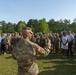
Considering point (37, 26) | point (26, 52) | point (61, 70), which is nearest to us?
point (26, 52)

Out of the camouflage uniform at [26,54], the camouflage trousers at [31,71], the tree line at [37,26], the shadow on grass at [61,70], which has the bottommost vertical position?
the shadow on grass at [61,70]

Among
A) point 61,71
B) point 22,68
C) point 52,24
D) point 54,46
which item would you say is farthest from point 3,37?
point 52,24

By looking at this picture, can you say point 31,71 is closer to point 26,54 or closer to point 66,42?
point 26,54

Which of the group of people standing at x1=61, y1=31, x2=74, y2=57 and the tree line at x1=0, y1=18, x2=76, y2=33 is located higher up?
the tree line at x1=0, y1=18, x2=76, y2=33

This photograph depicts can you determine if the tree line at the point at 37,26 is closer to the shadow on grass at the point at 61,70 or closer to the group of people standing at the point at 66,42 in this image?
the group of people standing at the point at 66,42

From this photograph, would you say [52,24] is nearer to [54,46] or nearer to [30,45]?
[54,46]

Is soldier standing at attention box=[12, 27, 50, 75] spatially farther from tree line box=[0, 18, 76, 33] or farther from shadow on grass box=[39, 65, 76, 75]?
tree line box=[0, 18, 76, 33]

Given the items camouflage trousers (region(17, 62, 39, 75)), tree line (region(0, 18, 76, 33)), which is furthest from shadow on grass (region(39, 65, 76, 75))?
tree line (region(0, 18, 76, 33))

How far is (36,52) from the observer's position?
4.79 m

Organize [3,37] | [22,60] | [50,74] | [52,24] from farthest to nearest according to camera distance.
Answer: [52,24] → [3,37] → [50,74] → [22,60]

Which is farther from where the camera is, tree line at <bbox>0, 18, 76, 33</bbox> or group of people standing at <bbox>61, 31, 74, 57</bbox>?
tree line at <bbox>0, 18, 76, 33</bbox>

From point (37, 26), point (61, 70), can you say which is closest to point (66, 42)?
point (61, 70)

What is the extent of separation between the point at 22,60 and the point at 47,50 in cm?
54

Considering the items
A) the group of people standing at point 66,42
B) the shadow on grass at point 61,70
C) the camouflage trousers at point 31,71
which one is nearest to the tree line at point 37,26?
the group of people standing at point 66,42
